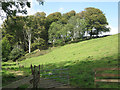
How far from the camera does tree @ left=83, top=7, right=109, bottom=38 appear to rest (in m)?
62.4

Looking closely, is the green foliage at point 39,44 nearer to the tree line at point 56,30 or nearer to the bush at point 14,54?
the tree line at point 56,30

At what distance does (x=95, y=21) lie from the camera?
6309cm

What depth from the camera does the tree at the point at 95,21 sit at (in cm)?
6244

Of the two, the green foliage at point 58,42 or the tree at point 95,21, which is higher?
the tree at point 95,21

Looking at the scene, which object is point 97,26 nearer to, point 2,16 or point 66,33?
point 66,33

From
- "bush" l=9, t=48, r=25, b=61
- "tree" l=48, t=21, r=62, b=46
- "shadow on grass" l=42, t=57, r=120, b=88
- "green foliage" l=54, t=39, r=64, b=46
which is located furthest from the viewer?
"tree" l=48, t=21, r=62, b=46

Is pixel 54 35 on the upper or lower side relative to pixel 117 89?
upper

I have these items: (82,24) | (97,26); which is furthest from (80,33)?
(97,26)

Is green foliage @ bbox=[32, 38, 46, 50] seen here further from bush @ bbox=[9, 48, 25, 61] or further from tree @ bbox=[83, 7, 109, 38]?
tree @ bbox=[83, 7, 109, 38]

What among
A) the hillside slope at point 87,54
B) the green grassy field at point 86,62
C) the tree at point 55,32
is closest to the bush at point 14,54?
the hillside slope at point 87,54

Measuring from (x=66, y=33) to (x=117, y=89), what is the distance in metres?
49.0

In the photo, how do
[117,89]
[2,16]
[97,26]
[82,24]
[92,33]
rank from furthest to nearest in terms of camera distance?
1. [92,33]
2. [97,26]
3. [82,24]
4. [2,16]
5. [117,89]

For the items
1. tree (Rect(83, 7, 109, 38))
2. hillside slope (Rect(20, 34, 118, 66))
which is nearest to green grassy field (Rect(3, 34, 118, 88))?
hillside slope (Rect(20, 34, 118, 66))

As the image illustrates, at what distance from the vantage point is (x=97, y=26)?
201 feet
